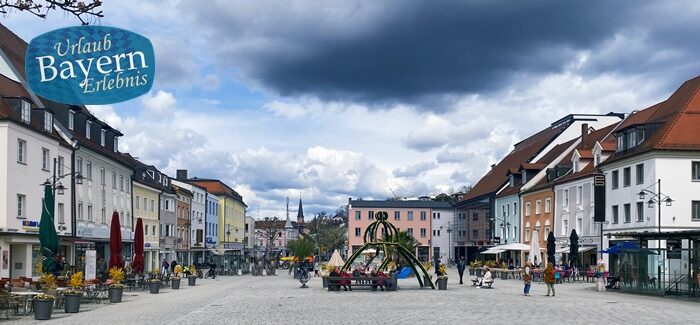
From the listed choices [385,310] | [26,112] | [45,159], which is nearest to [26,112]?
[26,112]

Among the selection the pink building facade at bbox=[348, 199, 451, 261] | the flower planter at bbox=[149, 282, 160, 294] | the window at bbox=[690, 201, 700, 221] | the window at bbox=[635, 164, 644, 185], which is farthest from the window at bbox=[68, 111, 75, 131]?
the pink building facade at bbox=[348, 199, 451, 261]

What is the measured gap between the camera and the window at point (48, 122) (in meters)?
42.4

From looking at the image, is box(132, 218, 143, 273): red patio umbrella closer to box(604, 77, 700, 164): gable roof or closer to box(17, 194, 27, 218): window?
box(17, 194, 27, 218): window

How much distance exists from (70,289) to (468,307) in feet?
42.6

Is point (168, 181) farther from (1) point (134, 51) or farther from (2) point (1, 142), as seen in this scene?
(1) point (134, 51)

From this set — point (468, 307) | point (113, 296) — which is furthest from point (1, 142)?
point (468, 307)

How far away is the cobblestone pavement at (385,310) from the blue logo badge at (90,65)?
1362 centimetres

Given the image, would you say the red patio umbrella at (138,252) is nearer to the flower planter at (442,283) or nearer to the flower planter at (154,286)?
the flower planter at (154,286)

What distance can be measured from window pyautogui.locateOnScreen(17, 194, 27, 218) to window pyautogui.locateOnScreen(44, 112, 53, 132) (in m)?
4.69

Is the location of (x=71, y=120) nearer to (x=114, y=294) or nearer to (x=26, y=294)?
(x=114, y=294)

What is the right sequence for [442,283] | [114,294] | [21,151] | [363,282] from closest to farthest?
[114,294], [21,151], [363,282], [442,283]

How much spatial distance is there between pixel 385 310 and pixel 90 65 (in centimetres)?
1877

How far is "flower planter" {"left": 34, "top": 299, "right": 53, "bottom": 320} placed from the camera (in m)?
22.1

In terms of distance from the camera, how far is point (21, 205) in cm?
3878
